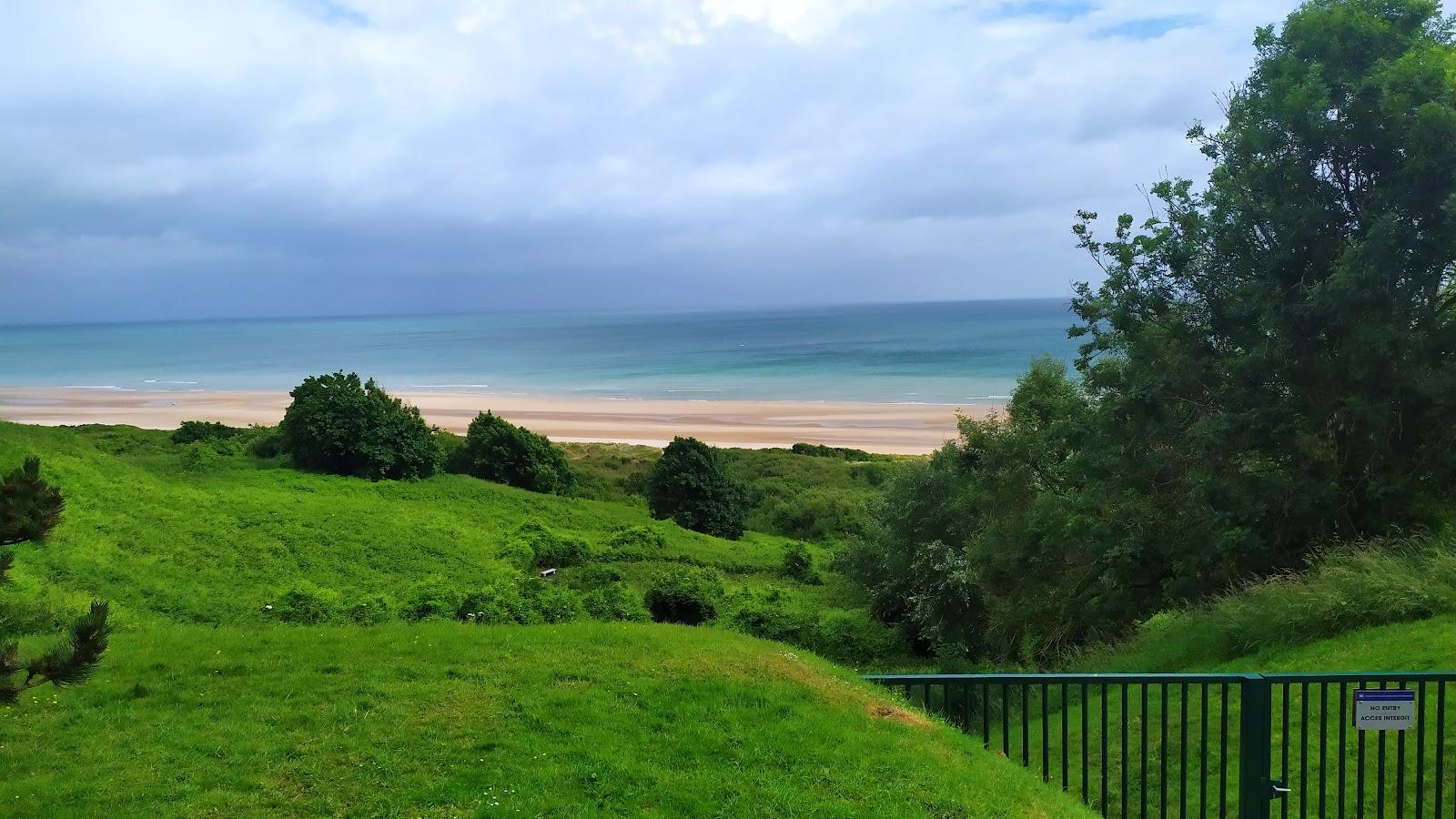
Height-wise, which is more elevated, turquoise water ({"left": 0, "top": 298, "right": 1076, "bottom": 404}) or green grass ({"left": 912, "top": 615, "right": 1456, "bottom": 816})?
turquoise water ({"left": 0, "top": 298, "right": 1076, "bottom": 404})

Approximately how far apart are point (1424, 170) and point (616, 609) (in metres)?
15.3

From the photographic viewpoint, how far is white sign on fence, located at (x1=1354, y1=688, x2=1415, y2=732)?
18.1ft

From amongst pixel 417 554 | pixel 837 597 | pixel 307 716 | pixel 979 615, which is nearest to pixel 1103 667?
pixel 979 615

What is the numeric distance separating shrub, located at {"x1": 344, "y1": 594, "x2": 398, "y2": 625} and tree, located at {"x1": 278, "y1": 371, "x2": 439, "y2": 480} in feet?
57.1

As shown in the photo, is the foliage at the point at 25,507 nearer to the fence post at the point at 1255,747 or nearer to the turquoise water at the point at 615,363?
the fence post at the point at 1255,747

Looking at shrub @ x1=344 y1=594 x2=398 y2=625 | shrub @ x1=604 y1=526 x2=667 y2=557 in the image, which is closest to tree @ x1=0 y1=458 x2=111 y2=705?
shrub @ x1=344 y1=594 x2=398 y2=625

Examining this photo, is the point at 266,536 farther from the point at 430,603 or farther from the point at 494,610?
the point at 494,610

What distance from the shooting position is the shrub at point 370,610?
1548cm

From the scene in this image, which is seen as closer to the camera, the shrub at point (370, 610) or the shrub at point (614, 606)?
the shrub at point (370, 610)

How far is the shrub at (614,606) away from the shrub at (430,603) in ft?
9.09

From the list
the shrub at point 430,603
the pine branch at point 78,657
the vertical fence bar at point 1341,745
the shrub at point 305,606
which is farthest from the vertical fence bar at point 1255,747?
the shrub at point 305,606

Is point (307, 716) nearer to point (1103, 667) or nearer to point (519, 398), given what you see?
point (1103, 667)

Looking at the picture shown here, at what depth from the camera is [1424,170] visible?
42.0 ft

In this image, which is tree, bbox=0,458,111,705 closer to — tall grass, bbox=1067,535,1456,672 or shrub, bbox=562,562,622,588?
tall grass, bbox=1067,535,1456,672
